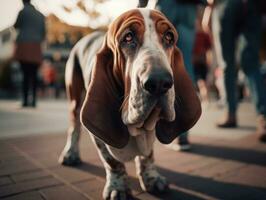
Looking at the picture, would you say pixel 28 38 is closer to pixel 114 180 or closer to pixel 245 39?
pixel 245 39

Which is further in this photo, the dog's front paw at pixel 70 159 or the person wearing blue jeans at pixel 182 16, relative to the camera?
the person wearing blue jeans at pixel 182 16

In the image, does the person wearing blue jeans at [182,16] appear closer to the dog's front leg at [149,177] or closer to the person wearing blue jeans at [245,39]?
the person wearing blue jeans at [245,39]

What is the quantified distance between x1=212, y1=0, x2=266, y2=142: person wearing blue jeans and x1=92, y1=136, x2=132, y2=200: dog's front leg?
2.09 m

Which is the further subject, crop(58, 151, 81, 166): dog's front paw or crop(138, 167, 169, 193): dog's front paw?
crop(58, 151, 81, 166): dog's front paw

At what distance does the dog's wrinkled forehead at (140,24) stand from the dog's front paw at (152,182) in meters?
0.93

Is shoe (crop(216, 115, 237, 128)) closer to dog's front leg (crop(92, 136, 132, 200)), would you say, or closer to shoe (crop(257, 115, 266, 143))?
shoe (crop(257, 115, 266, 143))

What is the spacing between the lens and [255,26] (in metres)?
3.69

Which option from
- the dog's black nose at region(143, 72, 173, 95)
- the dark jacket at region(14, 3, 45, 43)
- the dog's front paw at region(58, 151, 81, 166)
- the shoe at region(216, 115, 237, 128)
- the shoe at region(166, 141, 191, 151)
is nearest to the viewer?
the dog's black nose at region(143, 72, 173, 95)

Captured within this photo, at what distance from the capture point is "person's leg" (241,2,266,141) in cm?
358

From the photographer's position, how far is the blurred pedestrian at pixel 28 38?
6558 mm

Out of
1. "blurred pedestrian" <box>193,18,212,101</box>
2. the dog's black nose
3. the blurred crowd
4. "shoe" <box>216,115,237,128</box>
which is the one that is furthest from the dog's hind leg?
"blurred pedestrian" <box>193,18,212,101</box>

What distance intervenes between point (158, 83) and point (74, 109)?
145 cm

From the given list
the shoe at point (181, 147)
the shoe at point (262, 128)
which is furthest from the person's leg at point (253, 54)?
the shoe at point (181, 147)

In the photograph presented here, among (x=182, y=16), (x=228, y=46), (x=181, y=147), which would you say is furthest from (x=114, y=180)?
(x=228, y=46)
